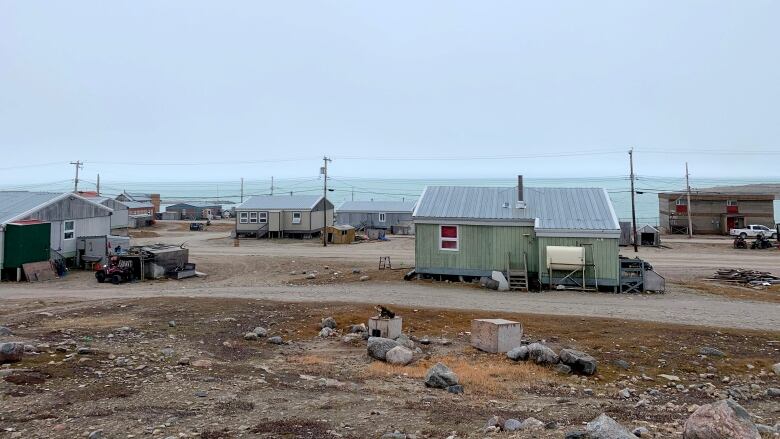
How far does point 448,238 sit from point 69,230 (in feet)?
70.6

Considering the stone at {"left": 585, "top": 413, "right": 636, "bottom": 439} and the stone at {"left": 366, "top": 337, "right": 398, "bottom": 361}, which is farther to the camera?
the stone at {"left": 366, "top": 337, "right": 398, "bottom": 361}

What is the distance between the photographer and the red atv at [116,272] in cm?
2692

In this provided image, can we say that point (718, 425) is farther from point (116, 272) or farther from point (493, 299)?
point (116, 272)

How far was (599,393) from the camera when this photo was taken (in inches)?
439

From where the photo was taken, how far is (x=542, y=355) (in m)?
13.0

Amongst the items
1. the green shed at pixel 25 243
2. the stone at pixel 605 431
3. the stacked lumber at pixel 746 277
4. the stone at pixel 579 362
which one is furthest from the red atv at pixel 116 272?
the stacked lumber at pixel 746 277

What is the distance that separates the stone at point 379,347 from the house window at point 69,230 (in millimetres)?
25085

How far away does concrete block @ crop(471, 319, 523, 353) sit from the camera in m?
14.0

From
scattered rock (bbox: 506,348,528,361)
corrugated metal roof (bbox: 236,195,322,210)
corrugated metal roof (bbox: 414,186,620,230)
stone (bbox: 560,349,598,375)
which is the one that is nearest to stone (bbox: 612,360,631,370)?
stone (bbox: 560,349,598,375)

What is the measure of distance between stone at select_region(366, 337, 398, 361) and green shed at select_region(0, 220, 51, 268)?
2241 cm

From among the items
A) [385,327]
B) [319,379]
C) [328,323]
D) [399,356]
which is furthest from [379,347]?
[328,323]

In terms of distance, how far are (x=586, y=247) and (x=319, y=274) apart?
13.1 meters

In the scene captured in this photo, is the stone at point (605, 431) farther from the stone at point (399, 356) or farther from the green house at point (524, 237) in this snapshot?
the green house at point (524, 237)

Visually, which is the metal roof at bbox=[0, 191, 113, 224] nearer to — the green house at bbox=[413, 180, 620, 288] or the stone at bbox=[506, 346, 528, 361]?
the green house at bbox=[413, 180, 620, 288]
